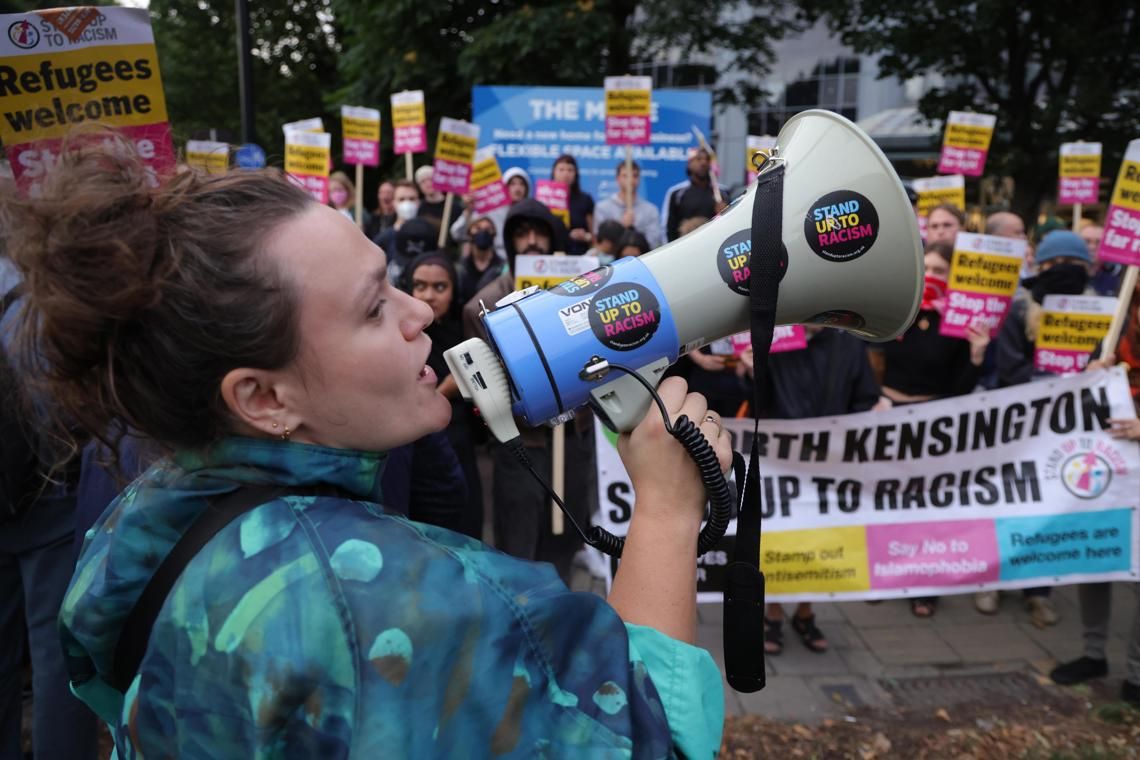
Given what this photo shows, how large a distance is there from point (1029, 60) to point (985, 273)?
42.5 ft

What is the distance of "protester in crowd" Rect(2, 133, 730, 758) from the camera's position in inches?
30.0

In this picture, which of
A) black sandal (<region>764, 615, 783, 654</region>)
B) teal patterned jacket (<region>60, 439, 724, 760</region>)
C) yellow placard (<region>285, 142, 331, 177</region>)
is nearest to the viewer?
teal patterned jacket (<region>60, 439, 724, 760</region>)

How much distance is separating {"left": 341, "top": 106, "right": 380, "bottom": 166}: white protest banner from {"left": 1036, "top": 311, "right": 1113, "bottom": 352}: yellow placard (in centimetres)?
592

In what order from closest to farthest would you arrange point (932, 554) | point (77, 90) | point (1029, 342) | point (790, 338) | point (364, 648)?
point (364, 648)
point (77, 90)
point (932, 554)
point (790, 338)
point (1029, 342)

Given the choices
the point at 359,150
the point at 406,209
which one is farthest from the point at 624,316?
the point at 359,150

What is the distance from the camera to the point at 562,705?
0.81m

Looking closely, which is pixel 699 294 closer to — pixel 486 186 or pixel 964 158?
pixel 486 186

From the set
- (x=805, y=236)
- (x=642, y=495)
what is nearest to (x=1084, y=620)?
(x=805, y=236)

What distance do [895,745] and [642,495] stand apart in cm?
246

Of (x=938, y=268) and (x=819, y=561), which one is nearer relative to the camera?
(x=819, y=561)

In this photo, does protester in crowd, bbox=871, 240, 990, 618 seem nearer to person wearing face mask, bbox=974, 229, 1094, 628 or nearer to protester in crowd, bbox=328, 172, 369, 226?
person wearing face mask, bbox=974, 229, 1094, 628

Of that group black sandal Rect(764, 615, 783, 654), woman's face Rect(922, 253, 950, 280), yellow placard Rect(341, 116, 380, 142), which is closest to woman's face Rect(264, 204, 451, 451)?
black sandal Rect(764, 615, 783, 654)

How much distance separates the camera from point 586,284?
1281 millimetres

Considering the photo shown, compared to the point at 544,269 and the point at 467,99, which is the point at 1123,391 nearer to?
the point at 544,269
